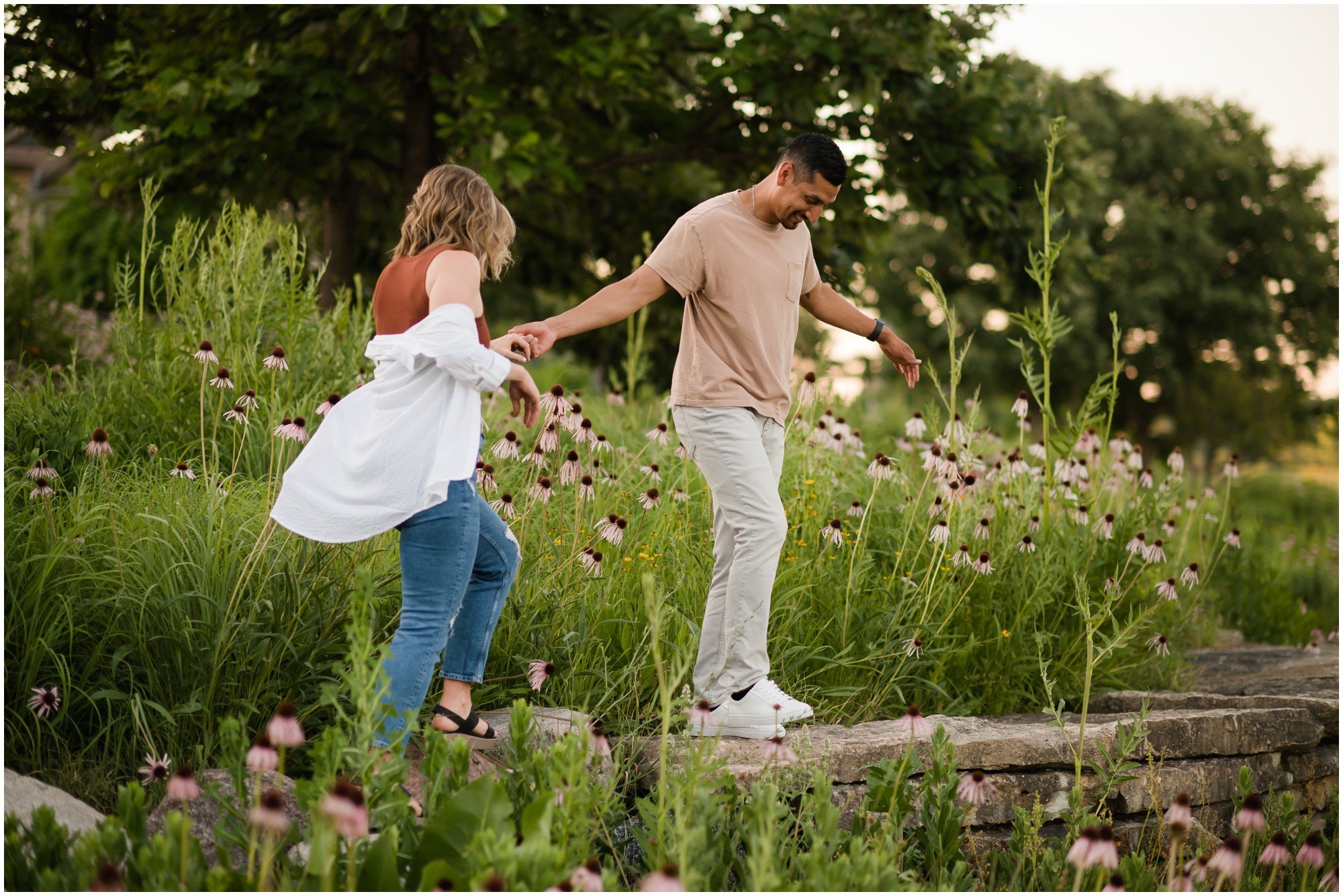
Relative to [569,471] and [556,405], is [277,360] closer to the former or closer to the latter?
[556,405]

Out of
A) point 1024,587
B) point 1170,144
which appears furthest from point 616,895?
point 1170,144

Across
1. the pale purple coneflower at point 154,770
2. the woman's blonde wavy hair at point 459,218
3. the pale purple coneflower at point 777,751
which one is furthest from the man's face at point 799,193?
the pale purple coneflower at point 154,770

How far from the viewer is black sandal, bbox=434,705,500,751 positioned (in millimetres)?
3195

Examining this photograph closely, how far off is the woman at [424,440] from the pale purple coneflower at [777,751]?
2.99 ft

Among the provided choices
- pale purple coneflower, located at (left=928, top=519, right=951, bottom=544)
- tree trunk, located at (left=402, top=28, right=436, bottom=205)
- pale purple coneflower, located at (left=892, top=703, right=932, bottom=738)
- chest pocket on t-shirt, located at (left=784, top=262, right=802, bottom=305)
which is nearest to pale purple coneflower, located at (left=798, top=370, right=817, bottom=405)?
pale purple coneflower, located at (left=928, top=519, right=951, bottom=544)

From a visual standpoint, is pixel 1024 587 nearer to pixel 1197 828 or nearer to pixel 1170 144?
pixel 1197 828

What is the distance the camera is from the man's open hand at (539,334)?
338 centimetres

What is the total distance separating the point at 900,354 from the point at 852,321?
0.77 feet

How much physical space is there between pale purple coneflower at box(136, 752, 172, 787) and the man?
1.57 m

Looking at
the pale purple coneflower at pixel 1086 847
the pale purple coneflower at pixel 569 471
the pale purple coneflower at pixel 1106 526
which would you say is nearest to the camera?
the pale purple coneflower at pixel 1086 847

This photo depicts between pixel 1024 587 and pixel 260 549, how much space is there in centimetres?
311

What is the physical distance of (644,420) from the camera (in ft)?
22.6

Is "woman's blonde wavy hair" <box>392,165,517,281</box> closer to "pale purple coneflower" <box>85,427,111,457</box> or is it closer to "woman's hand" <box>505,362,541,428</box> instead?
"woman's hand" <box>505,362,541,428</box>

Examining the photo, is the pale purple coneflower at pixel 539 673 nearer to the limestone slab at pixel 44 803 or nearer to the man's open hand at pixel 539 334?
the man's open hand at pixel 539 334
